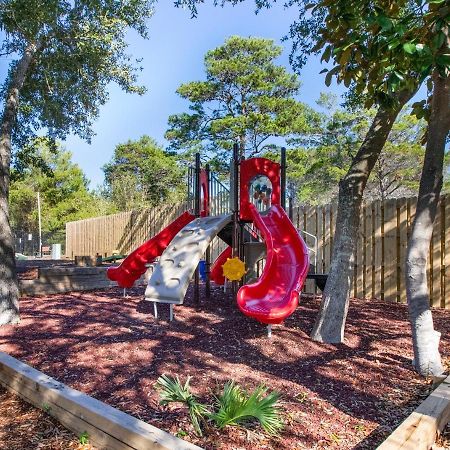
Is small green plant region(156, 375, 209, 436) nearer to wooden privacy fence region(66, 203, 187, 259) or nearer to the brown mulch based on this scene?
the brown mulch

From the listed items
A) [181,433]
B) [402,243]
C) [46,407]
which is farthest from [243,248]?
[181,433]

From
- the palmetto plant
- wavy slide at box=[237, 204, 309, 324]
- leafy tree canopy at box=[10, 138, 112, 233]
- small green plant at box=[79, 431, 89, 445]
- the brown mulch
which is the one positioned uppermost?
leafy tree canopy at box=[10, 138, 112, 233]

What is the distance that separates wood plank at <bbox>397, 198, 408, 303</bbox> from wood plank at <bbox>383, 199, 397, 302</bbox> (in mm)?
77

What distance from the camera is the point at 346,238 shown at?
16.3 ft

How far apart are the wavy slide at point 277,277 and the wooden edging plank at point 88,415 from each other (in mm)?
2275

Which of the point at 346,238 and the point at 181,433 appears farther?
the point at 346,238

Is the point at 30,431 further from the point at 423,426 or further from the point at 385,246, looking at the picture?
the point at 385,246

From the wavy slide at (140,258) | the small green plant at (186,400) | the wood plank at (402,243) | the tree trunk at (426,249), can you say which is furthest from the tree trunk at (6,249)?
the wood plank at (402,243)

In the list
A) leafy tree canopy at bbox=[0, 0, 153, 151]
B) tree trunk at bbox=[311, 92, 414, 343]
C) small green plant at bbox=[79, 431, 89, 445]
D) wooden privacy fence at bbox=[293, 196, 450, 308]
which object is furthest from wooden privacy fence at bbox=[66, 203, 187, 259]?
small green plant at bbox=[79, 431, 89, 445]

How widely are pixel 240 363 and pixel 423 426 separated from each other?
2002mm

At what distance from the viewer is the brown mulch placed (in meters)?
2.64

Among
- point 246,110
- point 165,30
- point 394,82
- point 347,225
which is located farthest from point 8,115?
point 246,110

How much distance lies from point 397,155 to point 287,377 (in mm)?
19556

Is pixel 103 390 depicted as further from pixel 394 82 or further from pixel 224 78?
pixel 224 78
